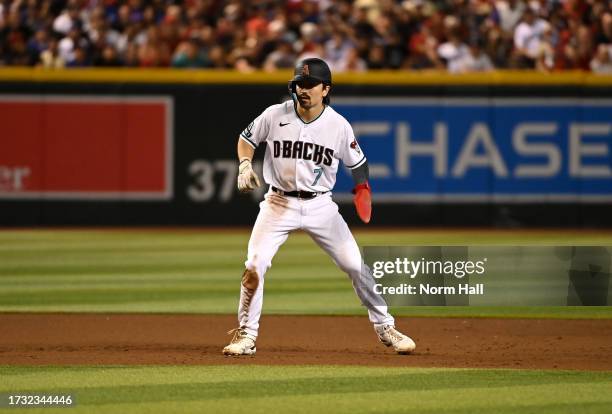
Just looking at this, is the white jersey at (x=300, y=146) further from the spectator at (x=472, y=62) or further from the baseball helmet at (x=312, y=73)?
the spectator at (x=472, y=62)

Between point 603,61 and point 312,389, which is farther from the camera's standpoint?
point 603,61

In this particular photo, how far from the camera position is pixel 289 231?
7.85 m

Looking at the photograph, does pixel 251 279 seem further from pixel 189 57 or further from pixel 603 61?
pixel 603 61

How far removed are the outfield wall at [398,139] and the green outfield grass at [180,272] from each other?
0.48m

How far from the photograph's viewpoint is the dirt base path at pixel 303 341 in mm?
7797

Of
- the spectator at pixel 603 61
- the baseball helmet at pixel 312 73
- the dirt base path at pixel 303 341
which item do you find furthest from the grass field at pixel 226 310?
the spectator at pixel 603 61

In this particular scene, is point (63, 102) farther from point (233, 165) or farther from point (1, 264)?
point (1, 264)

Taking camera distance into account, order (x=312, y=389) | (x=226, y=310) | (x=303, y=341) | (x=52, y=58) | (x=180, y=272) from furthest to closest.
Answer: (x=52, y=58) → (x=180, y=272) → (x=226, y=310) → (x=303, y=341) → (x=312, y=389)

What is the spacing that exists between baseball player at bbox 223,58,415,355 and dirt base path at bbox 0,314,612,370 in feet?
1.45

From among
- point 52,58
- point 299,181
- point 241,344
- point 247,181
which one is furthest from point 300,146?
point 52,58

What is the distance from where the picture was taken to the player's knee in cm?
778

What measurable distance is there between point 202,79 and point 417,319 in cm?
823

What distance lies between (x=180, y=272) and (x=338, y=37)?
5.94 metres

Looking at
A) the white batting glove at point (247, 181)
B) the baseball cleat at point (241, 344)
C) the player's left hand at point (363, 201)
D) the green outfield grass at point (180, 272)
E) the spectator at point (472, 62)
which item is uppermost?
the spectator at point (472, 62)
